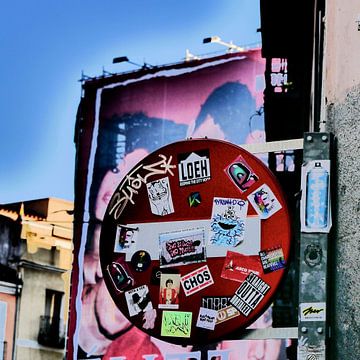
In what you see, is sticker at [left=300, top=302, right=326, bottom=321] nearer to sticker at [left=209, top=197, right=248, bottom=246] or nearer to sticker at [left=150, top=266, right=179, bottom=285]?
sticker at [left=209, top=197, right=248, bottom=246]

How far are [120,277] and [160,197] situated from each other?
0.46 meters

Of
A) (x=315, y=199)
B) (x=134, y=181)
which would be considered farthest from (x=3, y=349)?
(x=315, y=199)

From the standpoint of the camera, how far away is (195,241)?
5.59 metres

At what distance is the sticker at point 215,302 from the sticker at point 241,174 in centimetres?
54

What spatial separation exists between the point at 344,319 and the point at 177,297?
0.92 m

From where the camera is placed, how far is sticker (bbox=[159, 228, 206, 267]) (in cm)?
558

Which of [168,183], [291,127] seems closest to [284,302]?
[291,127]

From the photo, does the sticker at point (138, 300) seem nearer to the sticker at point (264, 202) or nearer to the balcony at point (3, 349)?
the sticker at point (264, 202)

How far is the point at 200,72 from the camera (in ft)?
149

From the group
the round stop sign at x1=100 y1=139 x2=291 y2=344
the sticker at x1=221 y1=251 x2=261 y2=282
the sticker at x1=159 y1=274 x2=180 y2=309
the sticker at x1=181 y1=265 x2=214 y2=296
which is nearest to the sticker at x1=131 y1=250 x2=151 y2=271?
the round stop sign at x1=100 y1=139 x2=291 y2=344

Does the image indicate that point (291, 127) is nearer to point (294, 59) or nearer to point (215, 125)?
point (294, 59)

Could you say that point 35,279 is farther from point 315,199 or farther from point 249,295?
point 315,199

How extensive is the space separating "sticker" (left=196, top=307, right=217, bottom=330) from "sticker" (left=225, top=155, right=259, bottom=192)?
0.61m

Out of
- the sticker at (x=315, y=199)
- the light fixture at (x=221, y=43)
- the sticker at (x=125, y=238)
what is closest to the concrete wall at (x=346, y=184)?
the sticker at (x=315, y=199)
